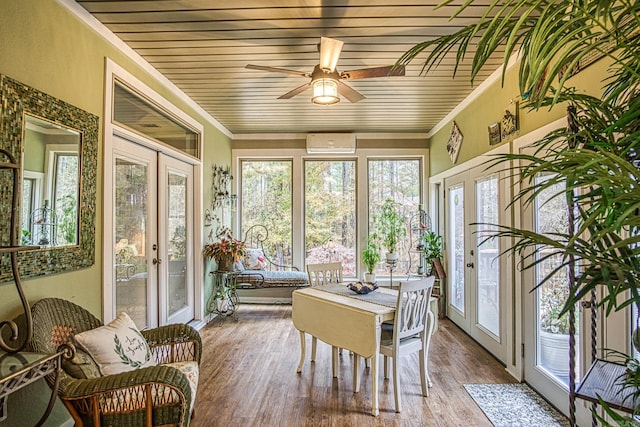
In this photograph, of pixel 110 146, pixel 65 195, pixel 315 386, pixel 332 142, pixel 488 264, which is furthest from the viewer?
pixel 332 142

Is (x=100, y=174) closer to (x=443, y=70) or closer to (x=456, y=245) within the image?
(x=443, y=70)

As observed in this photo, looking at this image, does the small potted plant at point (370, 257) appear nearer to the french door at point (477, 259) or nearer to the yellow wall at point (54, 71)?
the french door at point (477, 259)

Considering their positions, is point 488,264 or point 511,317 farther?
point 488,264

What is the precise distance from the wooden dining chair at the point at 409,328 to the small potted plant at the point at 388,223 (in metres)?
2.90

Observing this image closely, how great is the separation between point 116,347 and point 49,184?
0.96 m

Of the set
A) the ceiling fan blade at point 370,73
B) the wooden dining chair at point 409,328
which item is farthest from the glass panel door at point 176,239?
the wooden dining chair at point 409,328

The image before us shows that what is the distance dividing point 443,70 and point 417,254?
322 cm

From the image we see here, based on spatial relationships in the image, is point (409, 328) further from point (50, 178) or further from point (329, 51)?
point (50, 178)

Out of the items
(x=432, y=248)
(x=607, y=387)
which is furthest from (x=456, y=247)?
(x=607, y=387)

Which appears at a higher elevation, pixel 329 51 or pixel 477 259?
pixel 329 51

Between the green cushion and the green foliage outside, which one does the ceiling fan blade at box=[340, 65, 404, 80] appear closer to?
the green cushion

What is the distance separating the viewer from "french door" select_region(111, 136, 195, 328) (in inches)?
115

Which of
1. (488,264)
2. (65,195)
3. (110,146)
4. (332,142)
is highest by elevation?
(332,142)

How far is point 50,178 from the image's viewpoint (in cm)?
205
